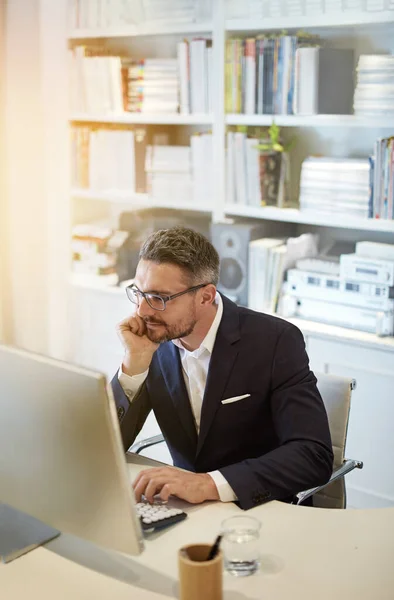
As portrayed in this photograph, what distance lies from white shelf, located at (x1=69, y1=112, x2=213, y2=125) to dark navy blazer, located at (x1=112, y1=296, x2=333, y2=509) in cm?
170

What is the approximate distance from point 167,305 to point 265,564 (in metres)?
0.76

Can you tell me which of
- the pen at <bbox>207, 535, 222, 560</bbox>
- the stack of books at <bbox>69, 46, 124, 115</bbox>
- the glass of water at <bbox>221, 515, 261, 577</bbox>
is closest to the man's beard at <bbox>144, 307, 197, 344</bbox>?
the glass of water at <bbox>221, 515, 261, 577</bbox>

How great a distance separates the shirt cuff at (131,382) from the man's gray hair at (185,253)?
11.5 inches

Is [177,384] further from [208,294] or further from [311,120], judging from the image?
[311,120]

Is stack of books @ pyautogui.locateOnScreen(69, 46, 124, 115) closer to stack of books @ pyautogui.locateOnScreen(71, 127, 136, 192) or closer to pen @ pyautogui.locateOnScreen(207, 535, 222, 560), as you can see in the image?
stack of books @ pyautogui.locateOnScreen(71, 127, 136, 192)

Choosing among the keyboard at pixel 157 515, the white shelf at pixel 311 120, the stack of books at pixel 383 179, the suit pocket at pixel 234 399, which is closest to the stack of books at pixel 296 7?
the white shelf at pixel 311 120

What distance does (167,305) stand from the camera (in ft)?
7.11

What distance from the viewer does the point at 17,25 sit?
430 cm

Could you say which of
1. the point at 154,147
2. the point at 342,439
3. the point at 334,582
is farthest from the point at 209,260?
the point at 154,147

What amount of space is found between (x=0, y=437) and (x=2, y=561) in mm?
240

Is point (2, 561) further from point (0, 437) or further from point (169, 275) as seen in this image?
point (169, 275)

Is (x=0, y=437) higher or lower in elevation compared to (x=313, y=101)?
lower

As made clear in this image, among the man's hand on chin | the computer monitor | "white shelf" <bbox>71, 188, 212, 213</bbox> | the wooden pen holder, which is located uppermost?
"white shelf" <bbox>71, 188, 212, 213</bbox>

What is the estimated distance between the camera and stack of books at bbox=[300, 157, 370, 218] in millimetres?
3391
